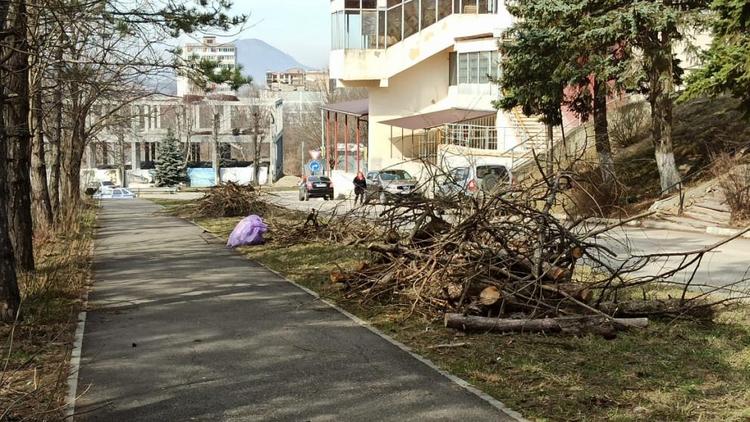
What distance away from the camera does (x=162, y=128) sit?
3834 inches

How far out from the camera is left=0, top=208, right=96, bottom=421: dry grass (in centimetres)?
552

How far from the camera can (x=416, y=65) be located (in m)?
50.3

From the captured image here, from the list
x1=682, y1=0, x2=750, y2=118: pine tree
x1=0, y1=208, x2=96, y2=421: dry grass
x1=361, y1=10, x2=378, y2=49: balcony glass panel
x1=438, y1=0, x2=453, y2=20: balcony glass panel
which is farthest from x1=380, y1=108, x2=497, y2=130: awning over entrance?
x1=0, y1=208, x2=96, y2=421: dry grass

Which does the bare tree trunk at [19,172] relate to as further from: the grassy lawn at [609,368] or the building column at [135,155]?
the building column at [135,155]

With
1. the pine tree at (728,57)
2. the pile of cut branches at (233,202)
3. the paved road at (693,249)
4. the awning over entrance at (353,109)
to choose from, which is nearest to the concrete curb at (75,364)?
the paved road at (693,249)

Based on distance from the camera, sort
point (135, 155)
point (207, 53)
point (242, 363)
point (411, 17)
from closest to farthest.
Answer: point (242, 363)
point (207, 53)
point (411, 17)
point (135, 155)

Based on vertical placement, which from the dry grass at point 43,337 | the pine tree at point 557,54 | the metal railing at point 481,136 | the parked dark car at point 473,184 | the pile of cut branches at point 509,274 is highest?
the pine tree at point 557,54

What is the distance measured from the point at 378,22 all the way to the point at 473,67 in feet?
30.3

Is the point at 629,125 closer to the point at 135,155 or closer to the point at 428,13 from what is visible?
the point at 428,13

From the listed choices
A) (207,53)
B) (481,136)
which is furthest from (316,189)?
(207,53)

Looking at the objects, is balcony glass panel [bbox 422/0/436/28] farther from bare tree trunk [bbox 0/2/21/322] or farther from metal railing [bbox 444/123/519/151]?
bare tree trunk [bbox 0/2/21/322]

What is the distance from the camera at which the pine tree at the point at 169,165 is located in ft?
279

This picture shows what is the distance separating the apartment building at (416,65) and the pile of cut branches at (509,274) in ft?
103

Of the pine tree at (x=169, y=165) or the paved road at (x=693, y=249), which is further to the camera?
the pine tree at (x=169, y=165)
